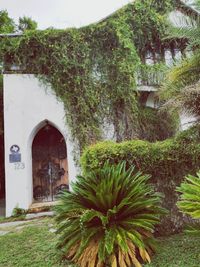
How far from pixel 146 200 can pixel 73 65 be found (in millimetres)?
7927

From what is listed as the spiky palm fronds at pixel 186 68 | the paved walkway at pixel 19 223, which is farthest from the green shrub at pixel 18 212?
the spiky palm fronds at pixel 186 68

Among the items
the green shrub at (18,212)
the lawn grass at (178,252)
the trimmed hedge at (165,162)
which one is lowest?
the lawn grass at (178,252)

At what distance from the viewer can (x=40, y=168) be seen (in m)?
12.3

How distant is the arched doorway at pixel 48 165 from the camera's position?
12023 mm

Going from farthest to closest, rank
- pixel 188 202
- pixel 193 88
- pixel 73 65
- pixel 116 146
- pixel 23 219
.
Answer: pixel 73 65 → pixel 23 219 → pixel 193 88 → pixel 116 146 → pixel 188 202

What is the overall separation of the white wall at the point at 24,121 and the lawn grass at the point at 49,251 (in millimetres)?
3716

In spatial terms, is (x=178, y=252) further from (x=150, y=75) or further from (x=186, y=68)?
(x=150, y=75)

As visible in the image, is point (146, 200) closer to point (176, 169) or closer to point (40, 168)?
point (176, 169)

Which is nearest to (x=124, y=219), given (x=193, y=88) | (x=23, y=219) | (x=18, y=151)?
(x=193, y=88)

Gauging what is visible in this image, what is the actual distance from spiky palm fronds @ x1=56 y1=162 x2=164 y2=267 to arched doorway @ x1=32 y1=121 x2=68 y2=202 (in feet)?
22.5

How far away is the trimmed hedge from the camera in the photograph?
622 centimetres

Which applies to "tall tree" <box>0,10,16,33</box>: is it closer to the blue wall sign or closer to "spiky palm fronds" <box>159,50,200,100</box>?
the blue wall sign

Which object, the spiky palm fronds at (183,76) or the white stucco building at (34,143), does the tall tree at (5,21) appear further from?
the spiky palm fronds at (183,76)

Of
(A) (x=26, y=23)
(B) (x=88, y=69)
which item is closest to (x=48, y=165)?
(B) (x=88, y=69)
